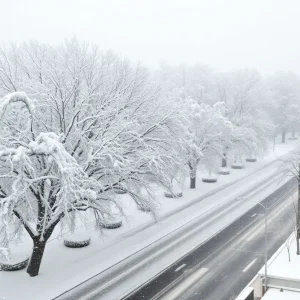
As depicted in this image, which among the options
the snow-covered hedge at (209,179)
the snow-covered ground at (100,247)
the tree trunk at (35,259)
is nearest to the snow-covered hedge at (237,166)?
the snow-covered hedge at (209,179)

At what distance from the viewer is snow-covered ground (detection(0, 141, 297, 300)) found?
1756 centimetres

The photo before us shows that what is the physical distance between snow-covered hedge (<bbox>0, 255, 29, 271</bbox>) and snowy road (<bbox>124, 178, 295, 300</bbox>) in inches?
250

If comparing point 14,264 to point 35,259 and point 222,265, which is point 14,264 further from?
point 222,265

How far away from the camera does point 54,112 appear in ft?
67.7

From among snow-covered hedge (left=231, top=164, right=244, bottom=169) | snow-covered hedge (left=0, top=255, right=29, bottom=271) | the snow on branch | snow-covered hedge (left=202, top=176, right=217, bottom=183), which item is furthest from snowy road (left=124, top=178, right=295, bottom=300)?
snow-covered hedge (left=231, top=164, right=244, bottom=169)

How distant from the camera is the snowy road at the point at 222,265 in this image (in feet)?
56.6

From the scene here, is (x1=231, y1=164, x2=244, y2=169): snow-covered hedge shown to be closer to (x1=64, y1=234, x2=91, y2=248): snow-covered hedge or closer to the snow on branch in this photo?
(x1=64, y1=234, x2=91, y2=248): snow-covered hedge

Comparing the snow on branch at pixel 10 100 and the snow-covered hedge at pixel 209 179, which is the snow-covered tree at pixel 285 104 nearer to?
the snow-covered hedge at pixel 209 179

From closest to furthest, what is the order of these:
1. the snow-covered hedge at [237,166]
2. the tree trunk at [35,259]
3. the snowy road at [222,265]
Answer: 1. the snowy road at [222,265]
2. the tree trunk at [35,259]
3. the snow-covered hedge at [237,166]

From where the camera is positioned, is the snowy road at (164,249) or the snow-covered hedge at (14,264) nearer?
the snowy road at (164,249)

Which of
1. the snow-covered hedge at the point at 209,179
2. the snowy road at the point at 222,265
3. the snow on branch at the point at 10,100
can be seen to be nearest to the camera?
the snow on branch at the point at 10,100

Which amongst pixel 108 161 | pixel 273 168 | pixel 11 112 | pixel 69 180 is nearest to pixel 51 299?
pixel 69 180

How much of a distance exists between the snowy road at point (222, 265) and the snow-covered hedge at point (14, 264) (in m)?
6.36

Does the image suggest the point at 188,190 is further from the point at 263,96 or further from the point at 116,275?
the point at 263,96
